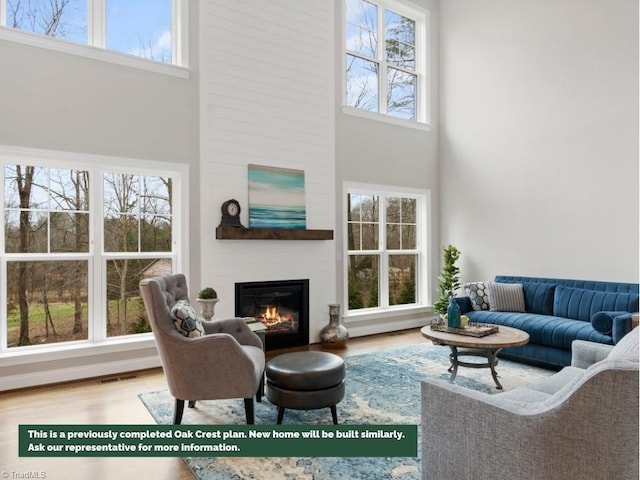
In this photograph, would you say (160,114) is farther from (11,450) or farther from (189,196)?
(11,450)

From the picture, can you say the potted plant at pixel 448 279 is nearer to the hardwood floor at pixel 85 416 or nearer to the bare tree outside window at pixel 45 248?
the hardwood floor at pixel 85 416

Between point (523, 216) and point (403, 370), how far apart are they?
2.93 m

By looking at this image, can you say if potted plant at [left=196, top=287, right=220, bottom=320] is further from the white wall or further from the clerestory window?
the white wall

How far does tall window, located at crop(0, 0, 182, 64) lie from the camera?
13.1 ft

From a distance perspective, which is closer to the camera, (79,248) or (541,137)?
(79,248)

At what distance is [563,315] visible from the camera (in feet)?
15.6

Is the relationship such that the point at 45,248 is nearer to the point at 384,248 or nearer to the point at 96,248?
the point at 96,248

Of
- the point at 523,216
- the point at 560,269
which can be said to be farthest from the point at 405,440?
the point at 523,216

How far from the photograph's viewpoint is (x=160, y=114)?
452cm

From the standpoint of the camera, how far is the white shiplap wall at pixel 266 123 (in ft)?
15.8

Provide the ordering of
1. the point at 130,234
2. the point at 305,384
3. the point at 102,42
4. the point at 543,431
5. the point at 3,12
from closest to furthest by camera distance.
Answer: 1. the point at 543,431
2. the point at 305,384
3. the point at 3,12
4. the point at 102,42
5. the point at 130,234

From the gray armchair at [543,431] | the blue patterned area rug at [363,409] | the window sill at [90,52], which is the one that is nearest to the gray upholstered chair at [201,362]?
the blue patterned area rug at [363,409]

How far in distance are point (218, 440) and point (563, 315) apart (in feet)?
13.1

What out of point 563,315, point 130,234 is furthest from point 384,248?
point 130,234
